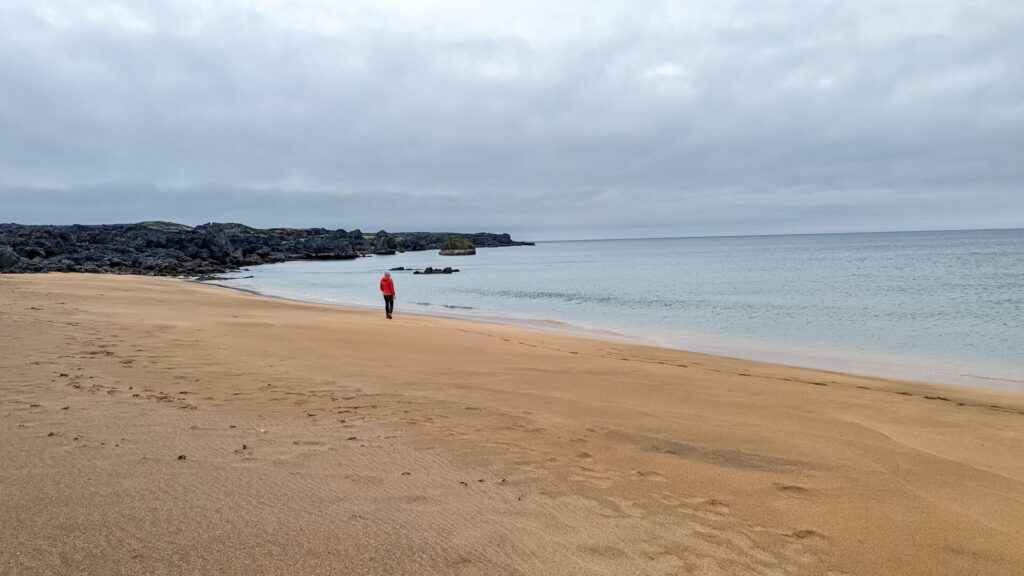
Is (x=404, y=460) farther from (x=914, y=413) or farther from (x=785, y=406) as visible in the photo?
(x=914, y=413)

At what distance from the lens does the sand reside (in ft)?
11.0

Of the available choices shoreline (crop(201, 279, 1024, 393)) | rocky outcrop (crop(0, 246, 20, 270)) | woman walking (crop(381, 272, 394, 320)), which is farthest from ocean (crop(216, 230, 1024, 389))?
rocky outcrop (crop(0, 246, 20, 270))

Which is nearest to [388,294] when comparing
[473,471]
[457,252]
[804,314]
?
[473,471]

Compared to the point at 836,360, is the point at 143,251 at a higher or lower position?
higher

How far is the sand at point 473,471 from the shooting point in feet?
11.0

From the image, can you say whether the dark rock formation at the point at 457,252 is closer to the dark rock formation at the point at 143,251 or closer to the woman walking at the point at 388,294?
the dark rock formation at the point at 143,251

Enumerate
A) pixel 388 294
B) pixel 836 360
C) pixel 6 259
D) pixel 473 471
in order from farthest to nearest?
pixel 6 259, pixel 388 294, pixel 836 360, pixel 473 471

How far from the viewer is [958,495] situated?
195 inches

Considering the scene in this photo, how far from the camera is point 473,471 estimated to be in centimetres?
485

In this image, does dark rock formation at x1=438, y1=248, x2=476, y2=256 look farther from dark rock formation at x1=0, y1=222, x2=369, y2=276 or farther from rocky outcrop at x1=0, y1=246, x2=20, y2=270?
rocky outcrop at x1=0, y1=246, x2=20, y2=270

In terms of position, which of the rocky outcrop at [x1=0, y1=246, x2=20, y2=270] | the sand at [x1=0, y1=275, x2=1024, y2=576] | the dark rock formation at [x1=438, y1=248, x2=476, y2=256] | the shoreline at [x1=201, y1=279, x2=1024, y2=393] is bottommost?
the shoreline at [x1=201, y1=279, x2=1024, y2=393]

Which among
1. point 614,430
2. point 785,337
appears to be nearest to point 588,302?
point 785,337

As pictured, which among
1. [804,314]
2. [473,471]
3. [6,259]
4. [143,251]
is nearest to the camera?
[473,471]

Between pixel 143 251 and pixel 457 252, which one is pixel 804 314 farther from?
pixel 457 252
